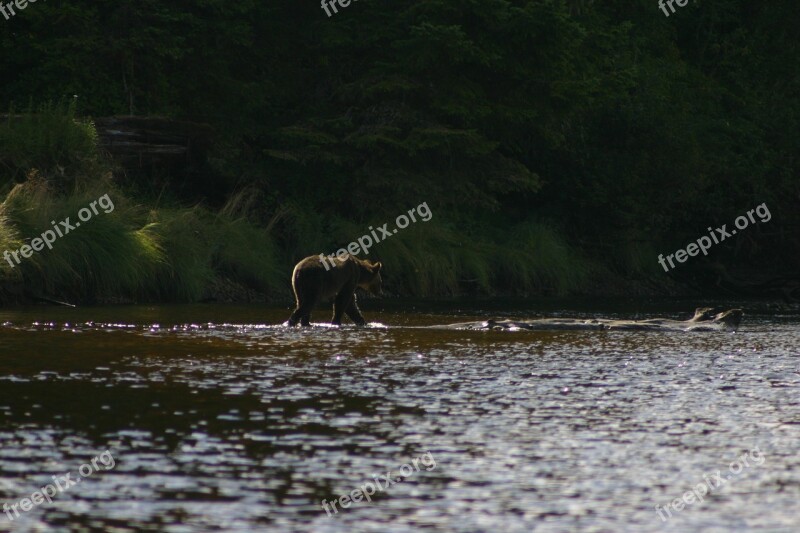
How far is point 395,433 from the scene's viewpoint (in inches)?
366

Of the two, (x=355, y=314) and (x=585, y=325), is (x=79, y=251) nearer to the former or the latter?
(x=355, y=314)

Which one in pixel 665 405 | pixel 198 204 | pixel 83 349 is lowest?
pixel 665 405

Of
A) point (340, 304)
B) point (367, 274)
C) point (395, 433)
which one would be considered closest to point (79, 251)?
point (367, 274)

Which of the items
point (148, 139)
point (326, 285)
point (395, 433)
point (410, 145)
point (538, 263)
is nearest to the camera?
point (395, 433)

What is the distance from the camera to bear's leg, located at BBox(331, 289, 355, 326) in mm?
19531

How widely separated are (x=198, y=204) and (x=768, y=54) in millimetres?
27663

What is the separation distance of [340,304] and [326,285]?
0.57 m

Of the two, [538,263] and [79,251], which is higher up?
[79,251]

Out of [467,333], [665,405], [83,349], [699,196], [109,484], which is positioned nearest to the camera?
[109,484]

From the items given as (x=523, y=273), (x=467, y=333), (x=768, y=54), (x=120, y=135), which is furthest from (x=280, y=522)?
(x=768, y=54)

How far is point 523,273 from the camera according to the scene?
32.8m

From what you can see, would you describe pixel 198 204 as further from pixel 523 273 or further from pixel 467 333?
pixel 467 333

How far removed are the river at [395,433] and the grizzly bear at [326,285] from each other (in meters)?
2.37

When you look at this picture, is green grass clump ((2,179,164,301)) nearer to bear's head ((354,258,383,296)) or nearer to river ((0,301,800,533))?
bear's head ((354,258,383,296))
